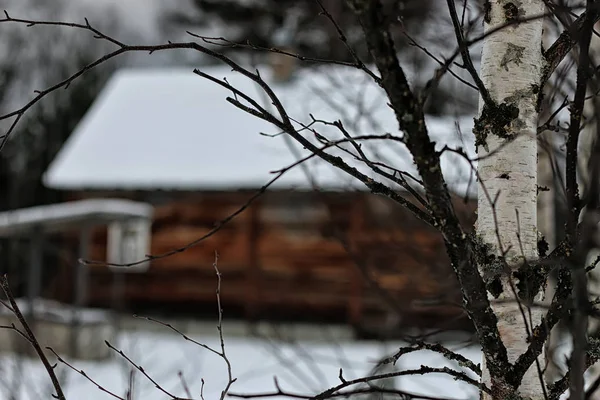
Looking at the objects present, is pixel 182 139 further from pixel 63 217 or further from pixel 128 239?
pixel 63 217

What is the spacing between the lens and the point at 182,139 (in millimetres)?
13930

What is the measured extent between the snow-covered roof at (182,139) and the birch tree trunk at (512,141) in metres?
9.35

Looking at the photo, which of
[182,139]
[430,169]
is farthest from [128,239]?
[430,169]

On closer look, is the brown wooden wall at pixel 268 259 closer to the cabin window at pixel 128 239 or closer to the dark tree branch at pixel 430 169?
the cabin window at pixel 128 239

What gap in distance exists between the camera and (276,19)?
2139 cm

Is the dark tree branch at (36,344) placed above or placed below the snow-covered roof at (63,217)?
below

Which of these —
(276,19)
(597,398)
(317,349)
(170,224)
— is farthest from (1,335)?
(276,19)

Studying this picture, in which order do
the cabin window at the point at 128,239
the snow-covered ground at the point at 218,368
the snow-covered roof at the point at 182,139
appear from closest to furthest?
the snow-covered ground at the point at 218,368 < the cabin window at the point at 128,239 < the snow-covered roof at the point at 182,139

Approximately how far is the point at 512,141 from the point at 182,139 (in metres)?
12.8

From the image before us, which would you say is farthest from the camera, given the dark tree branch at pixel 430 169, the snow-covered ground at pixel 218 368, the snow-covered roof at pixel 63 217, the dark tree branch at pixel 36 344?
the snow-covered roof at pixel 63 217

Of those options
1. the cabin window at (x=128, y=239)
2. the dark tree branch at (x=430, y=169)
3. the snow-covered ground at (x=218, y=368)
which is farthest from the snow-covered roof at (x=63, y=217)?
the dark tree branch at (x=430, y=169)

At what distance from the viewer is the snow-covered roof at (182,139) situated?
12.3 metres

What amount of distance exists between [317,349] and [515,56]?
1073cm

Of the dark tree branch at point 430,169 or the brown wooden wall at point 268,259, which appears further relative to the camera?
the brown wooden wall at point 268,259
